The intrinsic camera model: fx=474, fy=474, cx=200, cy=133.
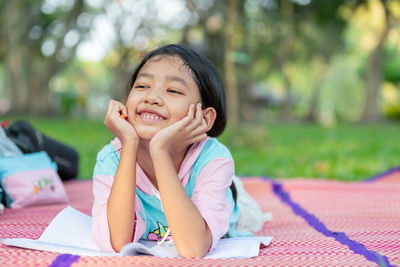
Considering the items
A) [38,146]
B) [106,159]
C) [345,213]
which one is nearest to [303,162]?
[345,213]

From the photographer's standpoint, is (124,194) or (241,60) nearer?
(124,194)

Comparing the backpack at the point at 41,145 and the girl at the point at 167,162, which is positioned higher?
the girl at the point at 167,162

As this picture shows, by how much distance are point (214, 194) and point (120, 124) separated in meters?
0.44

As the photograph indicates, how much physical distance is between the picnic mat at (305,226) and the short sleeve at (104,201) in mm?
188

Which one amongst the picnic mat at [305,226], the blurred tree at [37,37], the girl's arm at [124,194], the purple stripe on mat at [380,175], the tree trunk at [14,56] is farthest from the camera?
the tree trunk at [14,56]

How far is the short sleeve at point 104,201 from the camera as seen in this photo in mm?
1734

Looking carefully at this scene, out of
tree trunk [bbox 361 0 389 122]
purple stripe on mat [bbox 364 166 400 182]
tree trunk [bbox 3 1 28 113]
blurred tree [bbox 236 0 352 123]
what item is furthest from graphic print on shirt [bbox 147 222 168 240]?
tree trunk [bbox 361 0 389 122]

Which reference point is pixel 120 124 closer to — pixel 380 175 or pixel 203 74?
pixel 203 74

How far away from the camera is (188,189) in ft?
6.33

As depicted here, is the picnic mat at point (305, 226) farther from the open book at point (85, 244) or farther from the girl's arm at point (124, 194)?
the girl's arm at point (124, 194)

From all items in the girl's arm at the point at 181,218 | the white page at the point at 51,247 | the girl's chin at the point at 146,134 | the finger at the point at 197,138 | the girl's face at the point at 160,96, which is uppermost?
the girl's face at the point at 160,96

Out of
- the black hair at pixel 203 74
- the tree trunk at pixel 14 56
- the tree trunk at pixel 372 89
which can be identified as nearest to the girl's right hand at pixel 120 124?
the black hair at pixel 203 74

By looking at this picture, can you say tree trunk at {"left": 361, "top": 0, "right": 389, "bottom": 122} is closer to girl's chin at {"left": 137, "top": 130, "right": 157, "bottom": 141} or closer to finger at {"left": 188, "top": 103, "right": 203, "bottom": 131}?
finger at {"left": 188, "top": 103, "right": 203, "bottom": 131}

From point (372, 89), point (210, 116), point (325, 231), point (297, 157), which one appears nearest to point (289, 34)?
point (372, 89)
